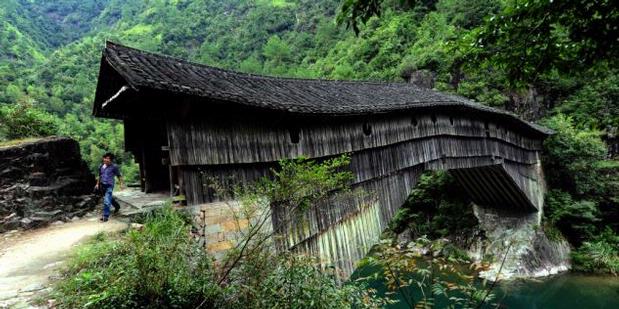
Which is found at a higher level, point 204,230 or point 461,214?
point 204,230

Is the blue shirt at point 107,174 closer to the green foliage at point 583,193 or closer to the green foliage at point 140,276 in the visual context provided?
the green foliage at point 140,276

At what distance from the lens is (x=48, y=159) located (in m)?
7.40

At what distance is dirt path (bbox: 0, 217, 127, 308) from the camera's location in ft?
14.2

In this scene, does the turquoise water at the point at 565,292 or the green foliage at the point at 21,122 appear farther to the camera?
the turquoise water at the point at 565,292

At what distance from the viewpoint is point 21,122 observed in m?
8.95

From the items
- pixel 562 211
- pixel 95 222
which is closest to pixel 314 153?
pixel 95 222

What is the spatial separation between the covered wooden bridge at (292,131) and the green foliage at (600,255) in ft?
17.7

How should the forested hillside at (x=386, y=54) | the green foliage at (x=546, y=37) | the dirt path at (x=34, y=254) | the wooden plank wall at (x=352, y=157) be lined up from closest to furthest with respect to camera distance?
the green foliage at (x=546, y=37), the dirt path at (x=34, y=254), the forested hillside at (x=386, y=54), the wooden plank wall at (x=352, y=157)

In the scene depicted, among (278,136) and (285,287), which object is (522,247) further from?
(285,287)

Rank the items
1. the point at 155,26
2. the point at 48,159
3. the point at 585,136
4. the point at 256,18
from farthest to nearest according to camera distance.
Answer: the point at 155,26 → the point at 256,18 → the point at 585,136 → the point at 48,159

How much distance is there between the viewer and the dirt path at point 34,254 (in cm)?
434

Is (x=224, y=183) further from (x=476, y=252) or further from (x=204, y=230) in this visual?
(x=476, y=252)

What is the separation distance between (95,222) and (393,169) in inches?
287

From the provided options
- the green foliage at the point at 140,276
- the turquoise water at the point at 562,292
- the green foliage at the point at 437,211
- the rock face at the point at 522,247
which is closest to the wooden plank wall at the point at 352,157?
the green foliage at the point at 140,276
